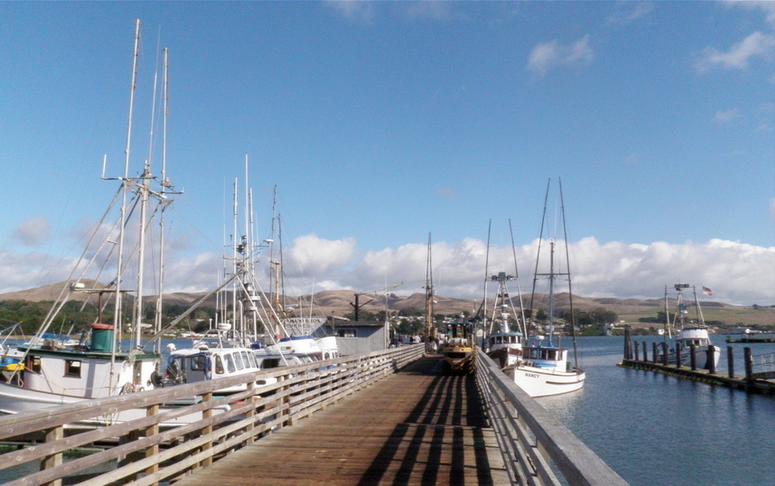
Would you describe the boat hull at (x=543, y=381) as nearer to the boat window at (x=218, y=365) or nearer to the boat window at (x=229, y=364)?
the boat window at (x=229, y=364)

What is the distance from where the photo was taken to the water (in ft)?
78.2

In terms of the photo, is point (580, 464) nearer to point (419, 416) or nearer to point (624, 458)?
point (419, 416)

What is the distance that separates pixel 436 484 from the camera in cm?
784

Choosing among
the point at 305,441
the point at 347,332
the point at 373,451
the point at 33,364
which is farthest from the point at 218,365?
the point at 347,332

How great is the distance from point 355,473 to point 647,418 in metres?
32.2

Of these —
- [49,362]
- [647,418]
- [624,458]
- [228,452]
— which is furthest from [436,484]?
[647,418]

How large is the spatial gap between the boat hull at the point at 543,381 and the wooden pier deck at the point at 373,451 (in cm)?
2493

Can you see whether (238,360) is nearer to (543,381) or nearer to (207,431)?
(207,431)

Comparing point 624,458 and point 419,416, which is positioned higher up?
point 419,416

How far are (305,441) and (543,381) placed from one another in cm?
3394

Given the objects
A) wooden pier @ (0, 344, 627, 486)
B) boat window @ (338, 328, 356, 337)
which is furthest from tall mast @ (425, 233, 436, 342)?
wooden pier @ (0, 344, 627, 486)

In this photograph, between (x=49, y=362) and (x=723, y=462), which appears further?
(x=723, y=462)

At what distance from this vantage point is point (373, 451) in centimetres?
999

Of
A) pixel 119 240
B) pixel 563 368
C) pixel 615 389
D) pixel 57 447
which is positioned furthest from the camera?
pixel 615 389
